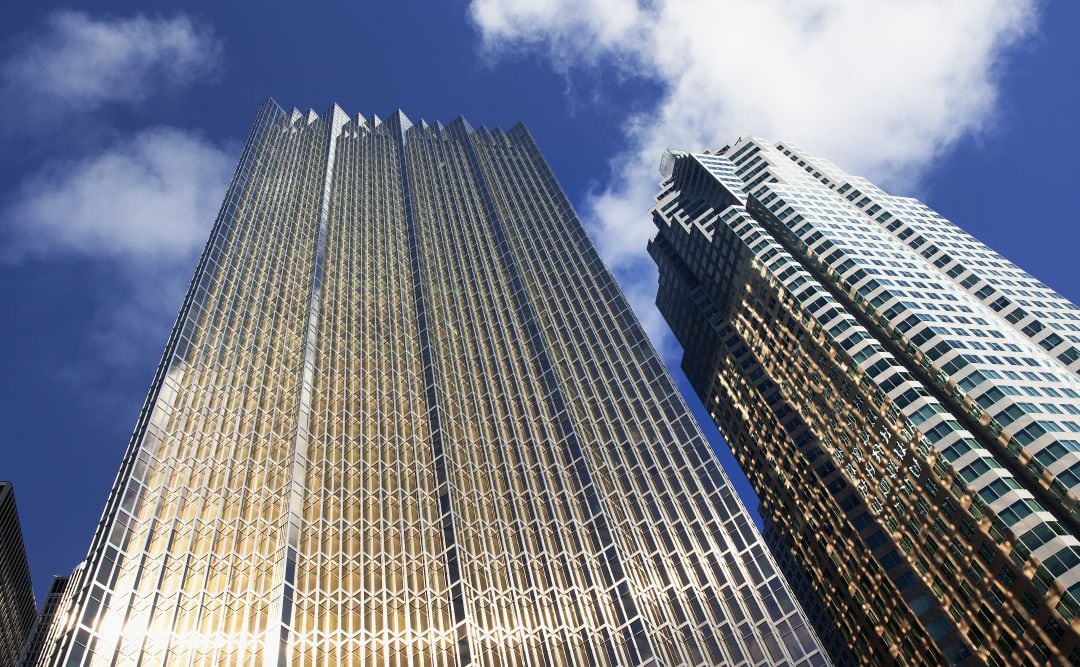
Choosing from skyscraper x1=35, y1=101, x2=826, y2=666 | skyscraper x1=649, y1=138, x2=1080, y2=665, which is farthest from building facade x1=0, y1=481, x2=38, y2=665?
skyscraper x1=649, y1=138, x2=1080, y2=665

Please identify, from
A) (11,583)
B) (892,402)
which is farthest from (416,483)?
(11,583)

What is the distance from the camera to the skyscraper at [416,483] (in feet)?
196

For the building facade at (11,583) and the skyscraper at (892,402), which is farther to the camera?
the building facade at (11,583)

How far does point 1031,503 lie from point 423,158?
11951cm

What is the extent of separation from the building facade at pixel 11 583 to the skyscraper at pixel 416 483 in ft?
230

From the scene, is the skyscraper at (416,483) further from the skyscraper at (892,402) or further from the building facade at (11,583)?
the building facade at (11,583)

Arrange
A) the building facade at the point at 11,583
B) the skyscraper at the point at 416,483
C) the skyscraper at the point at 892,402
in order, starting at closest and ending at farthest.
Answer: the skyscraper at the point at 416,483 < the skyscraper at the point at 892,402 < the building facade at the point at 11,583

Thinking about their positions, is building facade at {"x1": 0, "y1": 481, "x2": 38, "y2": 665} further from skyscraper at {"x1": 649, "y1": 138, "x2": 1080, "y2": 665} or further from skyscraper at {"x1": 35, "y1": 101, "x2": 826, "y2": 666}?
skyscraper at {"x1": 649, "y1": 138, "x2": 1080, "y2": 665}

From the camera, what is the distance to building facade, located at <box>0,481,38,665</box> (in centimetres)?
13688

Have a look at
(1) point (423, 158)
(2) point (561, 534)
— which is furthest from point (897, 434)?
(1) point (423, 158)

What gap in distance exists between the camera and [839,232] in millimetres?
103125

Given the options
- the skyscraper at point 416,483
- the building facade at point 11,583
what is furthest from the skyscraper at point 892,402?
the building facade at point 11,583

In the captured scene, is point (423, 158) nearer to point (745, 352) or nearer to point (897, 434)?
point (745, 352)

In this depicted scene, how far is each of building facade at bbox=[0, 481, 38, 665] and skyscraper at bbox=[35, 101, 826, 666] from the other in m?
70.1
